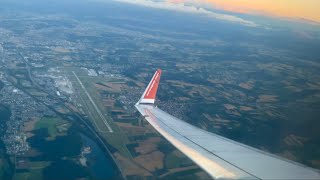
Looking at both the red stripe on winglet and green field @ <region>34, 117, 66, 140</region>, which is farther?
green field @ <region>34, 117, 66, 140</region>

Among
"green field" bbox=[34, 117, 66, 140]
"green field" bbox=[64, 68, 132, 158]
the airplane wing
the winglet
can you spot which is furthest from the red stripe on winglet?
"green field" bbox=[34, 117, 66, 140]

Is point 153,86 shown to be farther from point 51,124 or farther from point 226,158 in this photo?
point 51,124

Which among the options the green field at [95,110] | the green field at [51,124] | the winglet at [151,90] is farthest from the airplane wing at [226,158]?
the green field at [51,124]

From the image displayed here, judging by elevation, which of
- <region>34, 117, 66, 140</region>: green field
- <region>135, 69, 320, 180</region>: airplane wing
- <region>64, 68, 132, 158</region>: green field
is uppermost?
<region>135, 69, 320, 180</region>: airplane wing

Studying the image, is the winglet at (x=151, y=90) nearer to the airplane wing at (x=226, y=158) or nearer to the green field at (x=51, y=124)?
the airplane wing at (x=226, y=158)

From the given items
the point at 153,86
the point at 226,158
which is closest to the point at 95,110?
the point at 153,86

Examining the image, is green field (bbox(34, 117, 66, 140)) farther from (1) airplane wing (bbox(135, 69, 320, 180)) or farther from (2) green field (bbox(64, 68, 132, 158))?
(1) airplane wing (bbox(135, 69, 320, 180))

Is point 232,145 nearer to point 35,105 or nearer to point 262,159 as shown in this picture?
point 262,159

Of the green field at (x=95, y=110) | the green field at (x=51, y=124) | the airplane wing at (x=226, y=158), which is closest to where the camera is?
the airplane wing at (x=226, y=158)

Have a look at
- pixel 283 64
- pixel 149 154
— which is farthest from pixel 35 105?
pixel 283 64
